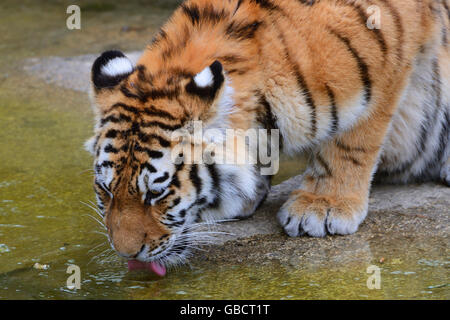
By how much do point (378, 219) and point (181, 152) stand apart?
112 cm

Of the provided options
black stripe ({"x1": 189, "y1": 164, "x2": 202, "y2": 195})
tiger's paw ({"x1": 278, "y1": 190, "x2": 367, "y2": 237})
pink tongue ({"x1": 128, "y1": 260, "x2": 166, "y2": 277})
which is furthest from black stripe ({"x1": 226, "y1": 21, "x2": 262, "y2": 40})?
pink tongue ({"x1": 128, "y1": 260, "x2": 166, "y2": 277})

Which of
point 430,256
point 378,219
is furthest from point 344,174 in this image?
point 430,256

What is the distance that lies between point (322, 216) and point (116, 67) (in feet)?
3.66

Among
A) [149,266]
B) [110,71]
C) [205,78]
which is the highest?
[110,71]

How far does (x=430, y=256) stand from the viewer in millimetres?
2926

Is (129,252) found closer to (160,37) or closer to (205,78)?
(205,78)

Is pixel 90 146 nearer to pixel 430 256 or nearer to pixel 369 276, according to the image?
pixel 369 276

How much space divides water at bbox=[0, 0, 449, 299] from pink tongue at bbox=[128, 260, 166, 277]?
4 cm

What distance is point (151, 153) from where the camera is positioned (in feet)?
8.67

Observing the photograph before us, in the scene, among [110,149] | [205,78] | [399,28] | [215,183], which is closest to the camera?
[205,78]

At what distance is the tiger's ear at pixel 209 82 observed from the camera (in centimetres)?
259

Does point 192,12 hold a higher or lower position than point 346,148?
higher

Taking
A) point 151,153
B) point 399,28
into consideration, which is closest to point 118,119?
point 151,153
